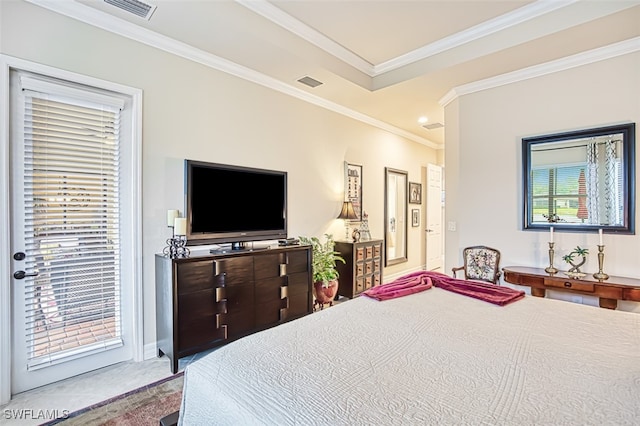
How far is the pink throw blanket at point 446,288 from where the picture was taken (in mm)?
2109

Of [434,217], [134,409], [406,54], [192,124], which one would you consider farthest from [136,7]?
[434,217]

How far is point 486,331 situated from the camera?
5.23 ft

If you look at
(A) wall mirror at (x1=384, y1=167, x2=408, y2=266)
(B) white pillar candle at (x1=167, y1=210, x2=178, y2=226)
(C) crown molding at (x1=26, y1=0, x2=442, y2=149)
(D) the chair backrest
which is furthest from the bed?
(A) wall mirror at (x1=384, y1=167, x2=408, y2=266)

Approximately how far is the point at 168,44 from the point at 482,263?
4006 mm

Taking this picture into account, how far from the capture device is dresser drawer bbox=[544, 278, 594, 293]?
2805 mm

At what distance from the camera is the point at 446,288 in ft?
7.82

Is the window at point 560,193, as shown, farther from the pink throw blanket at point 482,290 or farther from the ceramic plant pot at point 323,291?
the ceramic plant pot at point 323,291

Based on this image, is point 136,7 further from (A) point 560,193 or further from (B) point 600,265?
(B) point 600,265

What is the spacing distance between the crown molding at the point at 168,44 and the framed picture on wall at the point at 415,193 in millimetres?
2390

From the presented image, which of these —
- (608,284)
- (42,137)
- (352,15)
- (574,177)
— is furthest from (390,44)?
(42,137)

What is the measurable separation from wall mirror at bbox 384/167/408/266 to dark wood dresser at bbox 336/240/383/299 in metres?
0.86

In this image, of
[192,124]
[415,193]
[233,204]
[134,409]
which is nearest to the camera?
[134,409]

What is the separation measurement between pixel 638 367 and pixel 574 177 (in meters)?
2.58

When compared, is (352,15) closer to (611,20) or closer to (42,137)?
(611,20)
